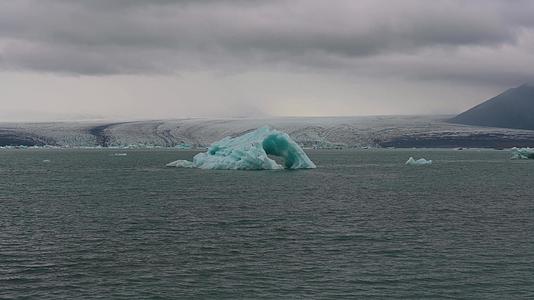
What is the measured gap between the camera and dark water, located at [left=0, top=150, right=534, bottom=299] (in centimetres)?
1636

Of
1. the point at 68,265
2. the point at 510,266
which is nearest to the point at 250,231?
the point at 68,265

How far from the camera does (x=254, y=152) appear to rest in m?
66.1

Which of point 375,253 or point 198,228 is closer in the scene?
point 375,253

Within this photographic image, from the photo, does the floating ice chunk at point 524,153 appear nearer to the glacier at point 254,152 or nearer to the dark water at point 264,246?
the glacier at point 254,152

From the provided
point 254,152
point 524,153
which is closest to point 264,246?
point 254,152

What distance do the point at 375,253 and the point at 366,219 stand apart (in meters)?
8.55

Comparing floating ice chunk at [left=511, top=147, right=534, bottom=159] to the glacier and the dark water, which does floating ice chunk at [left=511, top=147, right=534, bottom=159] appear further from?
the dark water

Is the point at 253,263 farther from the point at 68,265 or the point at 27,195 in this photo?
the point at 27,195

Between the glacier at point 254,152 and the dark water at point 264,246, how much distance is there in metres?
25.1

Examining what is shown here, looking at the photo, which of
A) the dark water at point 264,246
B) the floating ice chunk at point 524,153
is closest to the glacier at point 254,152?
the dark water at point 264,246

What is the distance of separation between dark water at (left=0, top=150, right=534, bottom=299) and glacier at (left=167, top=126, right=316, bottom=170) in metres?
25.1

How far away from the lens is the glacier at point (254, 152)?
6569 centimetres

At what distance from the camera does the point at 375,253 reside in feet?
67.9

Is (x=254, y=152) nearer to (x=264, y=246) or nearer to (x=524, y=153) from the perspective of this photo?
(x=264, y=246)
